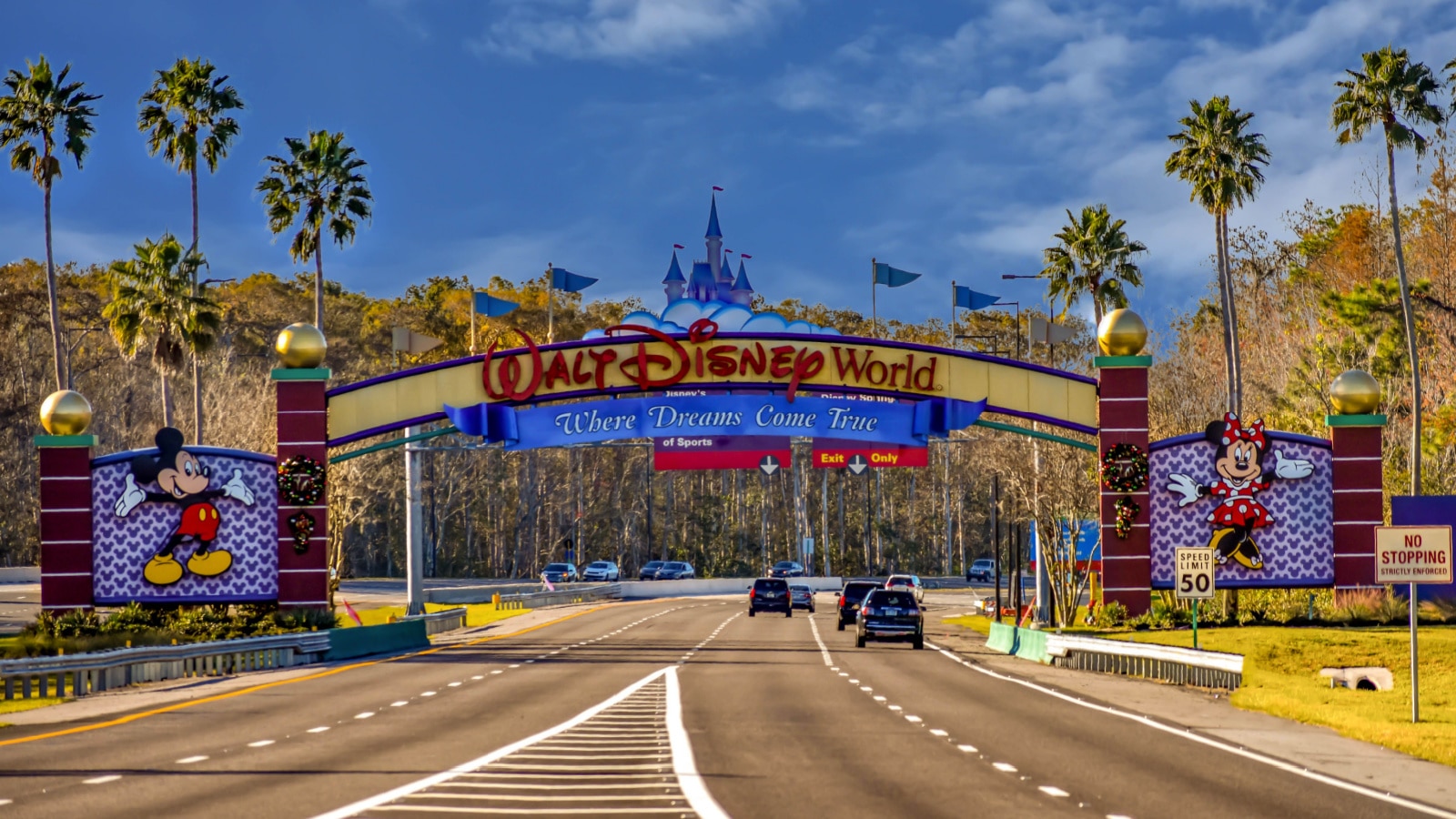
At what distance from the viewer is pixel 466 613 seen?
196 feet

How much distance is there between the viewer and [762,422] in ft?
140

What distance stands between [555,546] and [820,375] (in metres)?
66.1

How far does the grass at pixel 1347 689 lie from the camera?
1959 centimetres

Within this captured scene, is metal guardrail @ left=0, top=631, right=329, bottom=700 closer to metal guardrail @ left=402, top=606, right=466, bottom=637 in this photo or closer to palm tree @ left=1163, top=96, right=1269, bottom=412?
metal guardrail @ left=402, top=606, right=466, bottom=637

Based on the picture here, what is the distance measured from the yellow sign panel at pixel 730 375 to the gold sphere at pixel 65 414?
268 inches

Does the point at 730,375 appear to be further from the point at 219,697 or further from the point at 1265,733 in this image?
the point at 1265,733

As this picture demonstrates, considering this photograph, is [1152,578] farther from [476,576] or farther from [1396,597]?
[476,576]

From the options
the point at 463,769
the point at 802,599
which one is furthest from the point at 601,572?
the point at 463,769

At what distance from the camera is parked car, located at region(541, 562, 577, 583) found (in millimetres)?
87625

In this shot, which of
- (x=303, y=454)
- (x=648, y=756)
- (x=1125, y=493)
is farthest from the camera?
(x=303, y=454)

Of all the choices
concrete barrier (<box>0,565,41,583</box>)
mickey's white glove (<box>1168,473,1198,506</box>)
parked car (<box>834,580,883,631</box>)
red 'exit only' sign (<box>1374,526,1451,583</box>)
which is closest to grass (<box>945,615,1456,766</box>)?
red 'exit only' sign (<box>1374,526,1451,583</box>)

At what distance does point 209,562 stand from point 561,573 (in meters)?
49.5

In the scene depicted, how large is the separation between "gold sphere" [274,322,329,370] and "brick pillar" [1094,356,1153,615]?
20.1 meters

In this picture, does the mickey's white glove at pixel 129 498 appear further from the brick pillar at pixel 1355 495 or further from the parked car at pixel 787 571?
the parked car at pixel 787 571
